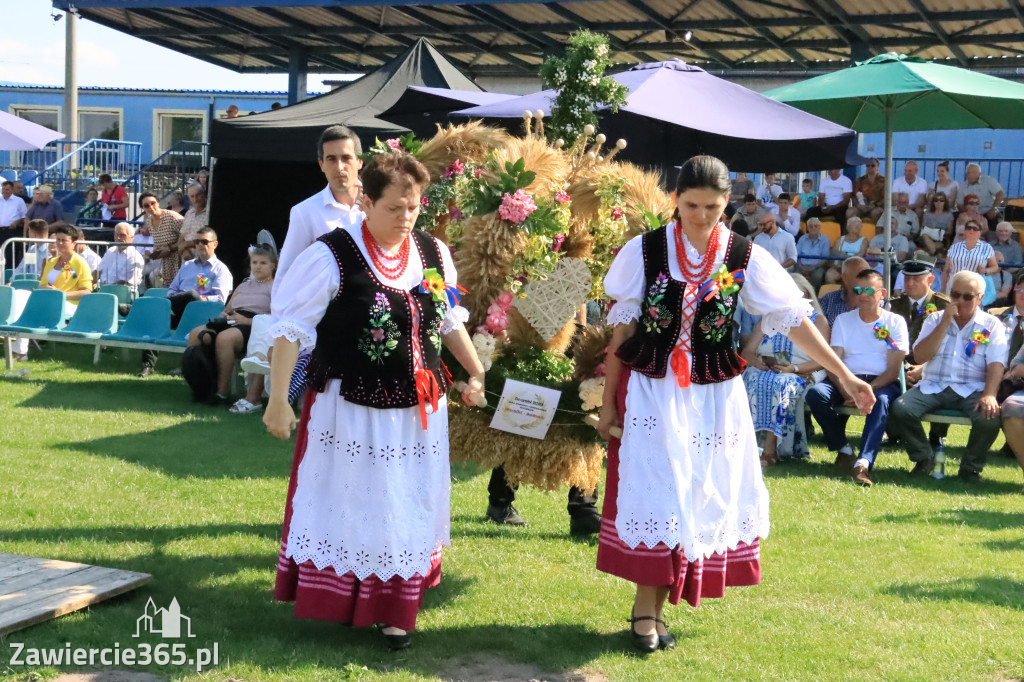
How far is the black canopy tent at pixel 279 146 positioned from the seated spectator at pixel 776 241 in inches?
161

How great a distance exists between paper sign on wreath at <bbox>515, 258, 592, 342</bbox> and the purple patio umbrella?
3612 millimetres

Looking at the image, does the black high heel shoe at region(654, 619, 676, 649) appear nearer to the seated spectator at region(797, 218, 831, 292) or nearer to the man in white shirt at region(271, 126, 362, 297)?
the man in white shirt at region(271, 126, 362, 297)

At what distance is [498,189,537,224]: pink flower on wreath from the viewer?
519 cm

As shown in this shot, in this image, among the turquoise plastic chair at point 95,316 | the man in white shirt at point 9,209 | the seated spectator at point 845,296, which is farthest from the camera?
the man in white shirt at point 9,209

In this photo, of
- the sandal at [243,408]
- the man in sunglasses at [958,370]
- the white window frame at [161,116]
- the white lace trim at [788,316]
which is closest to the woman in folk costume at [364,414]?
the white lace trim at [788,316]

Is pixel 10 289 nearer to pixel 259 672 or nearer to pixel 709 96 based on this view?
pixel 709 96

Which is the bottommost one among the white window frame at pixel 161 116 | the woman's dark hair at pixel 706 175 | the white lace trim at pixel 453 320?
the white lace trim at pixel 453 320

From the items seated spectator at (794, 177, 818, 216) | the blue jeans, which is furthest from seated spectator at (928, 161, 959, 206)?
the blue jeans

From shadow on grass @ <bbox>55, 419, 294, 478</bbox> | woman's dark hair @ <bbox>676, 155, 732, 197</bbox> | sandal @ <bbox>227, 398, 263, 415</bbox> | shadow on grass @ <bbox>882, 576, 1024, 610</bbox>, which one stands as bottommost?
shadow on grass @ <bbox>882, 576, 1024, 610</bbox>

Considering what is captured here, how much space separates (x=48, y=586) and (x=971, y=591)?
4.33 meters

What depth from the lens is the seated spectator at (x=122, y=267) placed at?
14.4m

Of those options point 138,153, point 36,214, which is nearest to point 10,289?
point 36,214

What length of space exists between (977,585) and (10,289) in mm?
10257

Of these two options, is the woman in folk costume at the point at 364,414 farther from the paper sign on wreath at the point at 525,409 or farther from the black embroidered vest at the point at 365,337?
the paper sign on wreath at the point at 525,409
